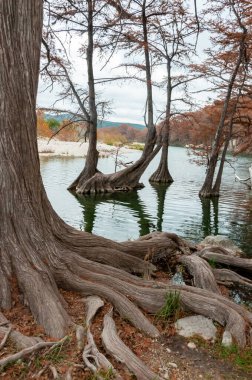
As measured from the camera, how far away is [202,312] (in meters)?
4.49

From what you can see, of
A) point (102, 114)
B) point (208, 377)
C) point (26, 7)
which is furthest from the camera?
point (102, 114)

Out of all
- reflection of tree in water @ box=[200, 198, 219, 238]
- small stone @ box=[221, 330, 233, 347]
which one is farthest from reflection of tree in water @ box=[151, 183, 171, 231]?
small stone @ box=[221, 330, 233, 347]

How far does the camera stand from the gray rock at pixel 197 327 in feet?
13.8

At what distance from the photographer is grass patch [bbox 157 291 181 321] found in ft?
14.6

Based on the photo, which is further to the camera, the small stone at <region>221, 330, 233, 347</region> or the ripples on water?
the ripples on water

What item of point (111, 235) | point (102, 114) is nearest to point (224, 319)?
point (111, 235)

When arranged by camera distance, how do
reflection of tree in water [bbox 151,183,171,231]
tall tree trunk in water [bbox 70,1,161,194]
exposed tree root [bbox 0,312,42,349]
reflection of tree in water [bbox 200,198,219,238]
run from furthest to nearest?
tall tree trunk in water [bbox 70,1,161,194]
reflection of tree in water [bbox 151,183,171,231]
reflection of tree in water [bbox 200,198,219,238]
exposed tree root [bbox 0,312,42,349]

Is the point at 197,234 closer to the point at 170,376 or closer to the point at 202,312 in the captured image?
the point at 202,312

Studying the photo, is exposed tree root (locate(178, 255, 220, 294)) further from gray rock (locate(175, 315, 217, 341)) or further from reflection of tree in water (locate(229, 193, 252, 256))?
reflection of tree in water (locate(229, 193, 252, 256))

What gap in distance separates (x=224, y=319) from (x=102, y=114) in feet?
63.6

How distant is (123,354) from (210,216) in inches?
542

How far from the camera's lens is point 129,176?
2397 centimetres

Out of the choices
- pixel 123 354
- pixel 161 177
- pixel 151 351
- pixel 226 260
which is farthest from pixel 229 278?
pixel 161 177

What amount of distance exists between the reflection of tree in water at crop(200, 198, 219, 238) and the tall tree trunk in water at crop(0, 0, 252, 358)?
8712 mm
